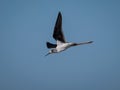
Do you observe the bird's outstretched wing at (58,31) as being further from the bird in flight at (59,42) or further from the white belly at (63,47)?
the white belly at (63,47)

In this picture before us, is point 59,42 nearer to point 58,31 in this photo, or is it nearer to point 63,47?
point 58,31

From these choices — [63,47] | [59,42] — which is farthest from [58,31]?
[63,47]

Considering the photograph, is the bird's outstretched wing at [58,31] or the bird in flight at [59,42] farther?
the bird's outstretched wing at [58,31]

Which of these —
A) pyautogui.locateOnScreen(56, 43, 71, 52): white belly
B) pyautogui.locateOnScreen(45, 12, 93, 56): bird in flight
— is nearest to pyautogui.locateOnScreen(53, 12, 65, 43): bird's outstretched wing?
pyautogui.locateOnScreen(45, 12, 93, 56): bird in flight

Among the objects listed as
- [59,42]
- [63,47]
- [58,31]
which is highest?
[58,31]

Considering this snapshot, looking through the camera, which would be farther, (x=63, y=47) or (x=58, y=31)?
(x=58, y=31)

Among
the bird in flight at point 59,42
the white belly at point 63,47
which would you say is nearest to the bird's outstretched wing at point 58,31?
the bird in flight at point 59,42

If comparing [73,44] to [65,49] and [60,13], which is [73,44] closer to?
[65,49]

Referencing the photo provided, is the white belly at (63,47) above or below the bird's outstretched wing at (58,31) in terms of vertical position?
below

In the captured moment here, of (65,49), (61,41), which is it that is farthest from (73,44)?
(61,41)

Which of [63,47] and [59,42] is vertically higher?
[59,42]

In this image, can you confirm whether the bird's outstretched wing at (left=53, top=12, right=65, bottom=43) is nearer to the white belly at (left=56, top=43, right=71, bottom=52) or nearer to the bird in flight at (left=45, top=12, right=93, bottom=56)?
the bird in flight at (left=45, top=12, right=93, bottom=56)

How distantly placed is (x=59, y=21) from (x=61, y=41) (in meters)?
0.95

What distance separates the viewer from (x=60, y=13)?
8055 mm
